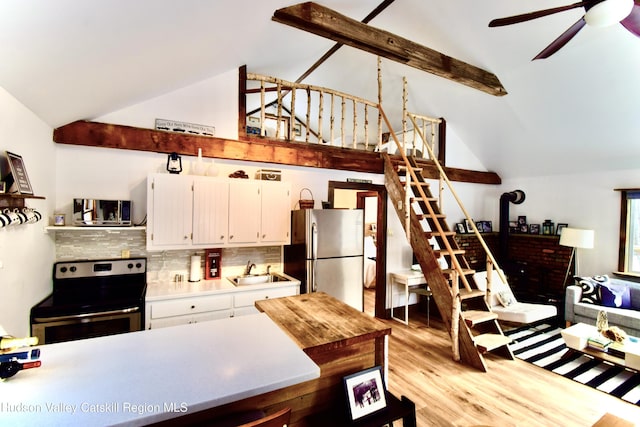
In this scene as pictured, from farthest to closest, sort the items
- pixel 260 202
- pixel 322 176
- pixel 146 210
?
pixel 322 176 < pixel 260 202 < pixel 146 210

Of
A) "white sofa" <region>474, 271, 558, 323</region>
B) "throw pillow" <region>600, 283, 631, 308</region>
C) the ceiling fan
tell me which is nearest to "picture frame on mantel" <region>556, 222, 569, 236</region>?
"throw pillow" <region>600, 283, 631, 308</region>

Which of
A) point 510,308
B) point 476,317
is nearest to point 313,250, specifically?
point 476,317

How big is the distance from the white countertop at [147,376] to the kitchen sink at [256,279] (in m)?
1.87

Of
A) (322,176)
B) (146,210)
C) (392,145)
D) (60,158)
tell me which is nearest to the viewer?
(60,158)

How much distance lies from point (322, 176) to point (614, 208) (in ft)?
14.8

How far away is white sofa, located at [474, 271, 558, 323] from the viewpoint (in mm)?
3908

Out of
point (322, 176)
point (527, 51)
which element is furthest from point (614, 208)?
point (322, 176)

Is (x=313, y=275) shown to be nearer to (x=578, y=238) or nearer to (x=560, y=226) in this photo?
(x=578, y=238)

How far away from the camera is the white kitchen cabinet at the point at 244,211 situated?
321 centimetres

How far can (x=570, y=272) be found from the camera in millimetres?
4965

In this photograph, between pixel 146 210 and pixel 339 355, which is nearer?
pixel 339 355

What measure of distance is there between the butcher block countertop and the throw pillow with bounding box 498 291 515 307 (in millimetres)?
3284

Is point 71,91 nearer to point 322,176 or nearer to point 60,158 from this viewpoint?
point 60,158

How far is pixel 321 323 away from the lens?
177 centimetres
